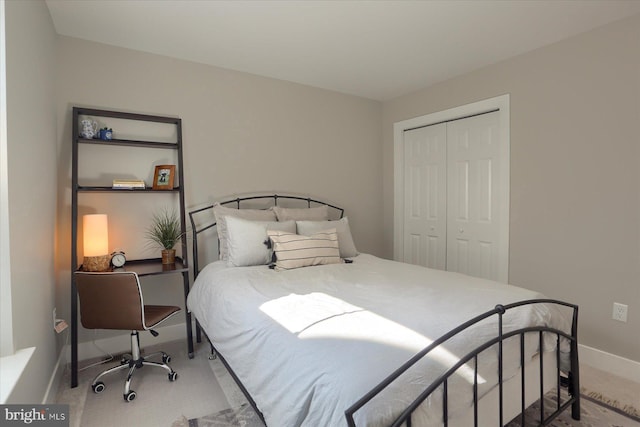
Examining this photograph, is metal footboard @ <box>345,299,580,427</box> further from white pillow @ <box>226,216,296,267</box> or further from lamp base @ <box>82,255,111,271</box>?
lamp base @ <box>82,255,111,271</box>

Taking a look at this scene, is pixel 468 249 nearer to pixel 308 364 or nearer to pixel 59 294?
pixel 308 364

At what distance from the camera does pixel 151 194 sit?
291 cm

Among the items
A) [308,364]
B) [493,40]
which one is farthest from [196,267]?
[493,40]

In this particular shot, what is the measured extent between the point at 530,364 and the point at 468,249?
1920 mm

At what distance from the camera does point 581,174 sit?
2.62 metres

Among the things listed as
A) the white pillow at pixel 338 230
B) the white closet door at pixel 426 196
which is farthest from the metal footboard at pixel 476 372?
the white closet door at pixel 426 196

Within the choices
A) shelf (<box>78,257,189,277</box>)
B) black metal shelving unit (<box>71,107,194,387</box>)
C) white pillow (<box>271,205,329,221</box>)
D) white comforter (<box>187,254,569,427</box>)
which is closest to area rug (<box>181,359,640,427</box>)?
white comforter (<box>187,254,569,427</box>)

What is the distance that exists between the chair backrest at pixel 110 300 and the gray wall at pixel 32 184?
0.68 ft

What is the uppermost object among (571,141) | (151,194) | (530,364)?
(571,141)

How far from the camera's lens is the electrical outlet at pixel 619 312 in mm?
2426

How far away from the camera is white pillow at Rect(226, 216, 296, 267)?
265 cm

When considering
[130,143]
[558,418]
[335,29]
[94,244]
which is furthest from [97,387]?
[335,29]

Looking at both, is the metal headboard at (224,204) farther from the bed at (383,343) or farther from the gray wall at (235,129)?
the bed at (383,343)

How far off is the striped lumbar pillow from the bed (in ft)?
0.06
